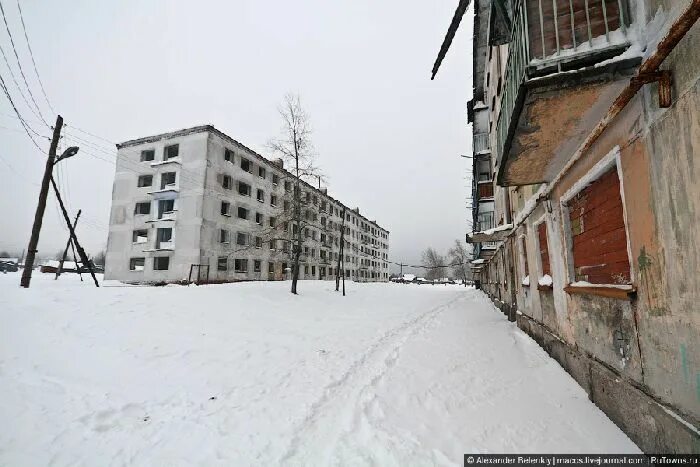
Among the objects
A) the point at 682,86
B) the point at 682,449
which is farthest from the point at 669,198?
the point at 682,449

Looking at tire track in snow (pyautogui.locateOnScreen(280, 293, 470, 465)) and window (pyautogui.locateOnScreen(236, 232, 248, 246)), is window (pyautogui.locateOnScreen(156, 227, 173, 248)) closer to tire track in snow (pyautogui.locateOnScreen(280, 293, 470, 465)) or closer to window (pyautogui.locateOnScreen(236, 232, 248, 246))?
window (pyautogui.locateOnScreen(236, 232, 248, 246))

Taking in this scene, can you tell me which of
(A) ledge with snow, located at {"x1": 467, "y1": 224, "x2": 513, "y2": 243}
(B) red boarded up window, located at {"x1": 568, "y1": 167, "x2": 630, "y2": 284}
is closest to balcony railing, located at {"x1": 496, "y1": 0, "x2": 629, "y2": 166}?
(B) red boarded up window, located at {"x1": 568, "y1": 167, "x2": 630, "y2": 284}

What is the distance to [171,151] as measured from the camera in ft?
90.2

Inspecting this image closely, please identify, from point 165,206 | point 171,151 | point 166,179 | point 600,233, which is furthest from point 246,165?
point 600,233

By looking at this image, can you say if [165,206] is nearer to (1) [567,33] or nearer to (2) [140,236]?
(2) [140,236]

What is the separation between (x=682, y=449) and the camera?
2426mm

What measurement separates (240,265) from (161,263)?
5.98 meters

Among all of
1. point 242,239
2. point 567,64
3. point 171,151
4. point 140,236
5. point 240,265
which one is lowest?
point 240,265

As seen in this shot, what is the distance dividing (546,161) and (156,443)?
629 cm

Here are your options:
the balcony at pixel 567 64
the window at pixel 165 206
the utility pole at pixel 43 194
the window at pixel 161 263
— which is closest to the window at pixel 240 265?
the window at pixel 161 263

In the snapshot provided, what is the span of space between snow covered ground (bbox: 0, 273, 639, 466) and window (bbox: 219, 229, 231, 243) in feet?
59.2

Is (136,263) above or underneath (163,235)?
underneath

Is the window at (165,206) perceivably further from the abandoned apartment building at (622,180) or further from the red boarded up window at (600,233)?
the red boarded up window at (600,233)

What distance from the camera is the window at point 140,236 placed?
87.0 ft
